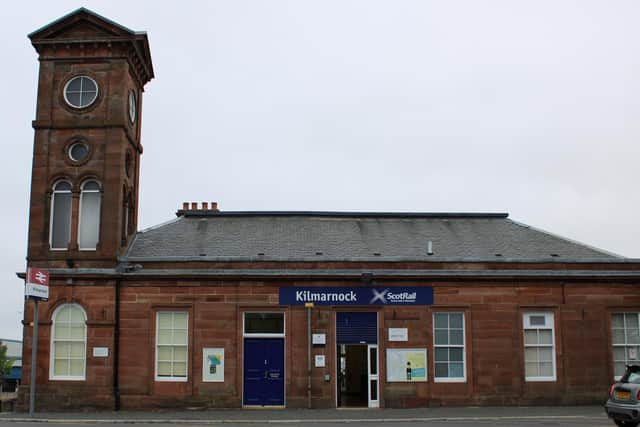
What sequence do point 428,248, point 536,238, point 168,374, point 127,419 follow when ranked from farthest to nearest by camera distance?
point 536,238 < point 428,248 < point 168,374 < point 127,419

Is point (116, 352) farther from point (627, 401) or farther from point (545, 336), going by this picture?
point (627, 401)

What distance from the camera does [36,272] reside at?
2348cm

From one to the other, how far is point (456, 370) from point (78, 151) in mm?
15820

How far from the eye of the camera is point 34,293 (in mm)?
23016

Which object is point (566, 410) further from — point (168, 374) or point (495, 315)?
point (168, 374)

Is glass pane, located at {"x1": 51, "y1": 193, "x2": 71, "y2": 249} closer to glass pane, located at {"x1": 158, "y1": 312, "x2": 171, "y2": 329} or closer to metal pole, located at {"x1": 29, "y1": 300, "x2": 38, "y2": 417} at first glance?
metal pole, located at {"x1": 29, "y1": 300, "x2": 38, "y2": 417}

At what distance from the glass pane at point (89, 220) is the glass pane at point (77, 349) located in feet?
11.5

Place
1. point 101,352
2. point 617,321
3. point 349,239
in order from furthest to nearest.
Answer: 1. point 349,239
2. point 617,321
3. point 101,352

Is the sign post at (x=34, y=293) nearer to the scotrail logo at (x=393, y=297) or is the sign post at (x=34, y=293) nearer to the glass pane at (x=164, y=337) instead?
the glass pane at (x=164, y=337)

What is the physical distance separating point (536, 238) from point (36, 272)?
739 inches

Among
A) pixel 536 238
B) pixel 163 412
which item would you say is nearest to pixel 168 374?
pixel 163 412

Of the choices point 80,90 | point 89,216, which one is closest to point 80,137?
point 80,90

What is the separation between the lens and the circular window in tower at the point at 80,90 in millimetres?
27109

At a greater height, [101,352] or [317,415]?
[101,352]
